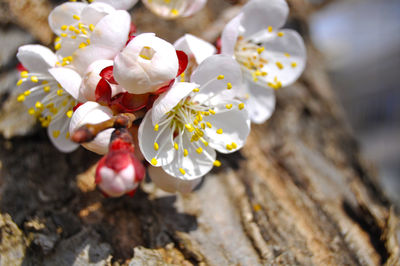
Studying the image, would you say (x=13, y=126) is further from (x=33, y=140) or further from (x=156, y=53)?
(x=156, y=53)

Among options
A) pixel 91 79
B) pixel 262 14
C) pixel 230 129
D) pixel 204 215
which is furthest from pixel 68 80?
pixel 262 14

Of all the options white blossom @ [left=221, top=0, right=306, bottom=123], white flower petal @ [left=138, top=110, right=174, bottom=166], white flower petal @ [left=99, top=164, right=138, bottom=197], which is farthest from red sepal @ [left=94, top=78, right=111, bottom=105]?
white blossom @ [left=221, top=0, right=306, bottom=123]

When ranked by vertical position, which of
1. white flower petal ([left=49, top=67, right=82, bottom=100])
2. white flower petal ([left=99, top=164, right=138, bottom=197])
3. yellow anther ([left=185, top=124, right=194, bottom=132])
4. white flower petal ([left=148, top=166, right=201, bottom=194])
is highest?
white flower petal ([left=49, top=67, right=82, bottom=100])

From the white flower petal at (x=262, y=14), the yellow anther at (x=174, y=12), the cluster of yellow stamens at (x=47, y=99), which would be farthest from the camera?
the yellow anther at (x=174, y=12)

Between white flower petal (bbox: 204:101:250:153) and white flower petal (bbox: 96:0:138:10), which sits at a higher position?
white flower petal (bbox: 96:0:138:10)

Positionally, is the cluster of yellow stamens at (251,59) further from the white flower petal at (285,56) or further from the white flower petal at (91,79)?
the white flower petal at (91,79)

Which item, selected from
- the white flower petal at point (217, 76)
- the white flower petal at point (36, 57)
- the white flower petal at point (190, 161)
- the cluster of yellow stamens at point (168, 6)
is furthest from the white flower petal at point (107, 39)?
the cluster of yellow stamens at point (168, 6)

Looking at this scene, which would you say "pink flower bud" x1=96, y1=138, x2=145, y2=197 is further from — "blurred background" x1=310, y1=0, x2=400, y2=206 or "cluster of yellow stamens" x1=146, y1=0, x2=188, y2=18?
"blurred background" x1=310, y1=0, x2=400, y2=206
